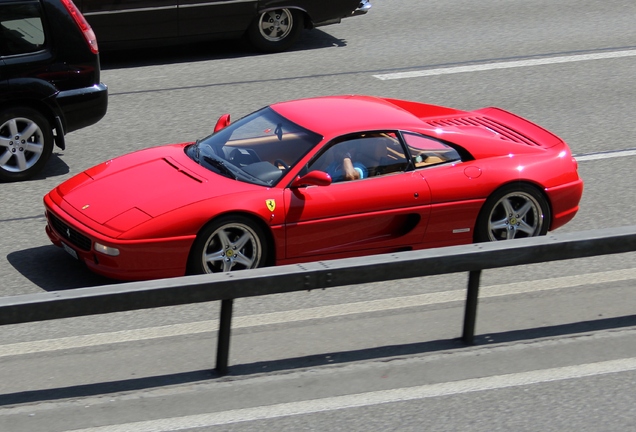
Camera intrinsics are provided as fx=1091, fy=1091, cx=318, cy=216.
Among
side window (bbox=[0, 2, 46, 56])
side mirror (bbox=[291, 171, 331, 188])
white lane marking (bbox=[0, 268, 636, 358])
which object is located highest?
side window (bbox=[0, 2, 46, 56])

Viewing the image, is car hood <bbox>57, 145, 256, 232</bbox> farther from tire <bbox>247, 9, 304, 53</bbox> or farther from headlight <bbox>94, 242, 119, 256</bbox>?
tire <bbox>247, 9, 304, 53</bbox>

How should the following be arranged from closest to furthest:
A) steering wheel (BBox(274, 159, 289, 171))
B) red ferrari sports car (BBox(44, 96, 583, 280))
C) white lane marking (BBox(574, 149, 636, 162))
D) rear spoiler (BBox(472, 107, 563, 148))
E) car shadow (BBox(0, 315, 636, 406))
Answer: car shadow (BBox(0, 315, 636, 406))
red ferrari sports car (BBox(44, 96, 583, 280))
steering wheel (BBox(274, 159, 289, 171))
rear spoiler (BBox(472, 107, 563, 148))
white lane marking (BBox(574, 149, 636, 162))

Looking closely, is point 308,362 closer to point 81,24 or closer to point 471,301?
point 471,301

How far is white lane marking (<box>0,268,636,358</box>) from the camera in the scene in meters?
6.89

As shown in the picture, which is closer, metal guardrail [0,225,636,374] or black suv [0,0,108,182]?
metal guardrail [0,225,636,374]

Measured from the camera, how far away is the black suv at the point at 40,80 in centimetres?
1019

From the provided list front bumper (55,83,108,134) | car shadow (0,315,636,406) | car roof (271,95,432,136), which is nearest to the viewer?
car shadow (0,315,636,406)

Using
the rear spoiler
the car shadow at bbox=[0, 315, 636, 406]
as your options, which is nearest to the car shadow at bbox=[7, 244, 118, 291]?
the car shadow at bbox=[0, 315, 636, 406]

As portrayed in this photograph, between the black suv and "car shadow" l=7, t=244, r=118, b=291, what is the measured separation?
1.86 m

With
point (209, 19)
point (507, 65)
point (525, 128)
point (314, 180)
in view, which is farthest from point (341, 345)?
point (209, 19)

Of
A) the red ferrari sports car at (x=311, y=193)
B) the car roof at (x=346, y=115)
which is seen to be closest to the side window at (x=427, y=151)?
the red ferrari sports car at (x=311, y=193)

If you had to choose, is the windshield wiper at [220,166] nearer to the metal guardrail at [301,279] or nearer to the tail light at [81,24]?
the metal guardrail at [301,279]

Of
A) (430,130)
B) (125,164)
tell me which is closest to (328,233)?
(430,130)

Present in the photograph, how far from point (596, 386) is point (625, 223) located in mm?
3598
